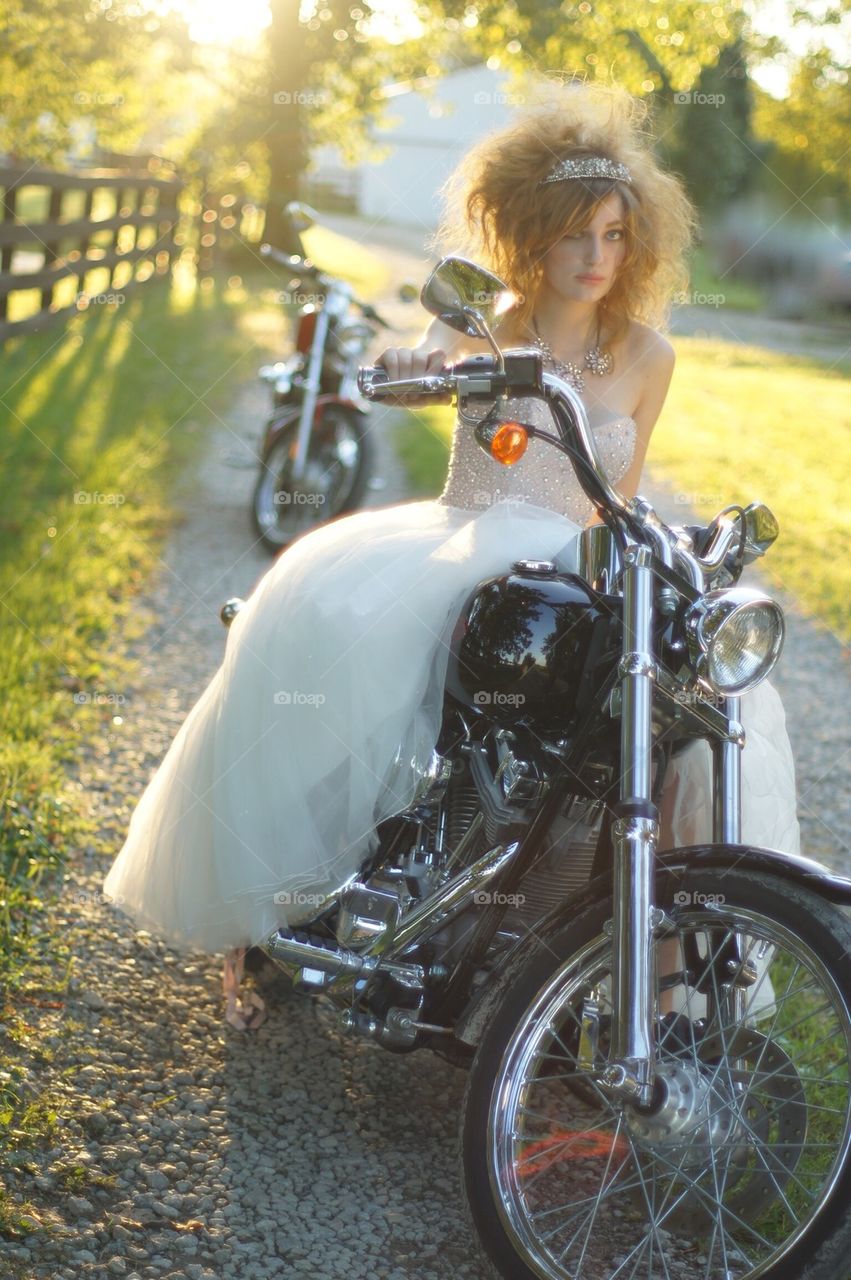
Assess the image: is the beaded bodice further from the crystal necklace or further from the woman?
the crystal necklace

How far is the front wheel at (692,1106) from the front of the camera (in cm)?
201

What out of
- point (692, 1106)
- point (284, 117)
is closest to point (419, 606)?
point (692, 1106)

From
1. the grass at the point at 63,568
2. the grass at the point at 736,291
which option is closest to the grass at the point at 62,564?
the grass at the point at 63,568

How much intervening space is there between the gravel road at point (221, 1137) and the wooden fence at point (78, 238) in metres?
7.99

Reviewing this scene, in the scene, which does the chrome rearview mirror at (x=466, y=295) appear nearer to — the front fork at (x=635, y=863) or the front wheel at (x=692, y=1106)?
the front fork at (x=635, y=863)

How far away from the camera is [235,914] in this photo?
106 inches

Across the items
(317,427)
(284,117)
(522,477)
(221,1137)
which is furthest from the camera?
(284,117)

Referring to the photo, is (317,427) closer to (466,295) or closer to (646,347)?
(646,347)

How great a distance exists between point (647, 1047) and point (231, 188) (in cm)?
2631

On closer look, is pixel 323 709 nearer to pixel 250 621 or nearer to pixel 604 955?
pixel 250 621

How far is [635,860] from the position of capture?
204 cm

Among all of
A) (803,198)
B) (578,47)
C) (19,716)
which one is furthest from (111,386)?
(803,198)

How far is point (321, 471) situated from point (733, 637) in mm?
5288

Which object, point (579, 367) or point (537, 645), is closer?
point (537, 645)
